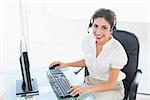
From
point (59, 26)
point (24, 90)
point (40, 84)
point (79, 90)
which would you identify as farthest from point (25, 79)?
point (59, 26)

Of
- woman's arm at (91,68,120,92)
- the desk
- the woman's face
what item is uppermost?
the woman's face

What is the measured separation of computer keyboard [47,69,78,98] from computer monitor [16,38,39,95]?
121 mm

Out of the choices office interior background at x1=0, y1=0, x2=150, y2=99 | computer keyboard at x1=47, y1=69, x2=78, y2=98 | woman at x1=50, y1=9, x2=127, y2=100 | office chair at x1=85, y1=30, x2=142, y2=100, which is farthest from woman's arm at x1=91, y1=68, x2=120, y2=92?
office interior background at x1=0, y1=0, x2=150, y2=99

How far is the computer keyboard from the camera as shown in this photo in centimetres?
142

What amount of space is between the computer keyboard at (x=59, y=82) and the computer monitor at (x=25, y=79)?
121 millimetres

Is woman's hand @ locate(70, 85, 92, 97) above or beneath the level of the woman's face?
beneath

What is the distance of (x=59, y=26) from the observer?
8.98 feet

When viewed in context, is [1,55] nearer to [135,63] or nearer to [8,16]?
[8,16]

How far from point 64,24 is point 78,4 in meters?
0.27

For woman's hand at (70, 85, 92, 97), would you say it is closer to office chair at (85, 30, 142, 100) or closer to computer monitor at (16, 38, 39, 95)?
computer monitor at (16, 38, 39, 95)

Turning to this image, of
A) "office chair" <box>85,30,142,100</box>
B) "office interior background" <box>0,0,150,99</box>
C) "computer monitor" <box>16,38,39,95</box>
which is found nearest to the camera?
"computer monitor" <box>16,38,39,95</box>

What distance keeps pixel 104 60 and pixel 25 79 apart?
52 cm

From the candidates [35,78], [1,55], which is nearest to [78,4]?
[1,55]

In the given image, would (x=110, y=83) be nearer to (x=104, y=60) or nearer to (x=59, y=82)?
(x=104, y=60)
